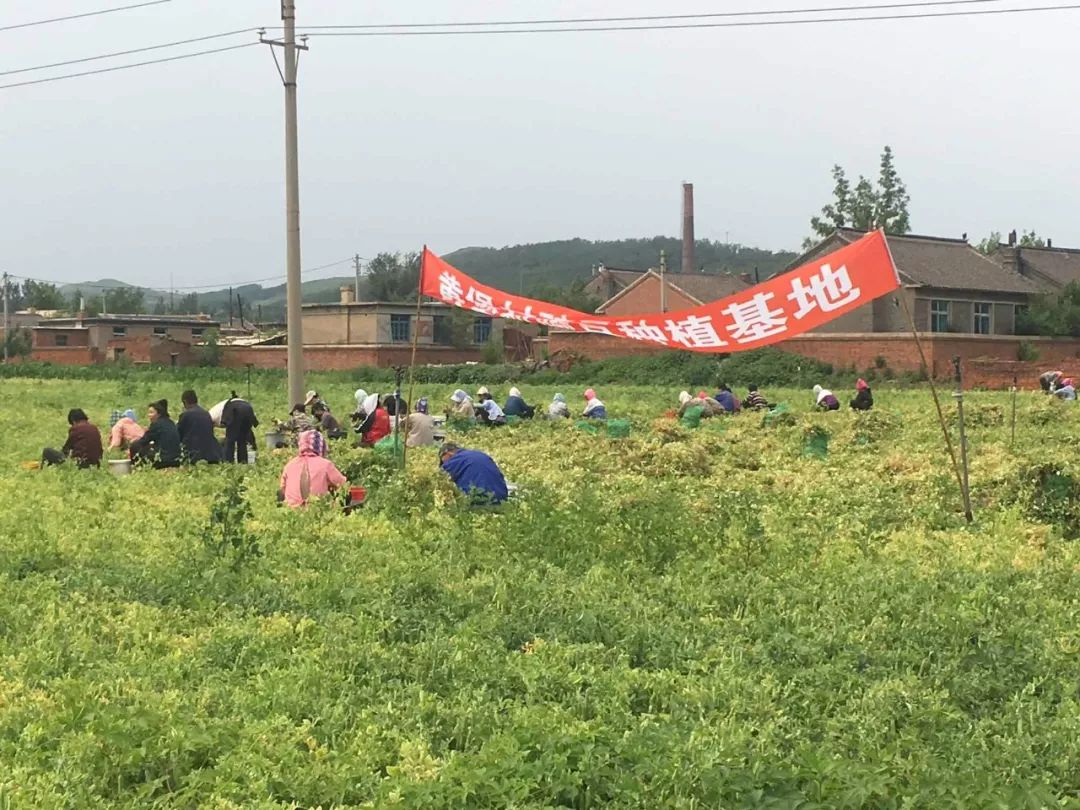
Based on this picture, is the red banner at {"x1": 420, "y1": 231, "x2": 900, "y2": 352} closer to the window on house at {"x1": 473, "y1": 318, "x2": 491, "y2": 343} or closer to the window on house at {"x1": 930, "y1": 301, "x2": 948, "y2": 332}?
the window on house at {"x1": 930, "y1": 301, "x2": 948, "y2": 332}

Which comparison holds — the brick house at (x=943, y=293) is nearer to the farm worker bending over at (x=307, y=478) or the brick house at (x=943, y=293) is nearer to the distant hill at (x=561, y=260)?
the farm worker bending over at (x=307, y=478)

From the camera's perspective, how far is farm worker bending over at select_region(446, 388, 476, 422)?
813 inches

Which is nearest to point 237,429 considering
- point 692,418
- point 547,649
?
point 692,418

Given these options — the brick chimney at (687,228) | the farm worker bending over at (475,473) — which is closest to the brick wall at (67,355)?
the brick chimney at (687,228)

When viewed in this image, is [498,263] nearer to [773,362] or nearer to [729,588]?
[773,362]

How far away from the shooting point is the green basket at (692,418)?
20.4 metres

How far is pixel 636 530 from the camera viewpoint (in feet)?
28.7

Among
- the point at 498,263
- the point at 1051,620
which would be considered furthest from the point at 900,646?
the point at 498,263

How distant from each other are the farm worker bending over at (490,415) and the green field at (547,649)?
9287mm

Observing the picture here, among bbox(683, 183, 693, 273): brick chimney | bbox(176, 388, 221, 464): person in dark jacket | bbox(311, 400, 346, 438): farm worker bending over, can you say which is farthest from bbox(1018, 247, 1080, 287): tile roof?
bbox(176, 388, 221, 464): person in dark jacket

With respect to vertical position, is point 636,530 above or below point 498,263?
below

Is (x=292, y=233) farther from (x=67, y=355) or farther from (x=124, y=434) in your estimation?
(x=67, y=355)

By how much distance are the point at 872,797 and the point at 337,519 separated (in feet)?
21.8

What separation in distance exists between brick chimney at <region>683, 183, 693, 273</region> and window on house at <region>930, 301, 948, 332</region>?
26328 millimetres
